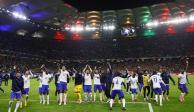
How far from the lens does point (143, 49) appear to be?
286ft

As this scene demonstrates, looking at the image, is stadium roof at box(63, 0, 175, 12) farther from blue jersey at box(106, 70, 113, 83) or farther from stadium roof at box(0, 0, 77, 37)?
blue jersey at box(106, 70, 113, 83)

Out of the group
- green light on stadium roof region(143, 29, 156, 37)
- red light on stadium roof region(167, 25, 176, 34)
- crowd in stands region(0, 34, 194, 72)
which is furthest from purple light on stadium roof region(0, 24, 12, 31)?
red light on stadium roof region(167, 25, 176, 34)

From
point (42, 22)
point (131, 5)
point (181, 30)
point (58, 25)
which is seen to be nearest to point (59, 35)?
point (58, 25)

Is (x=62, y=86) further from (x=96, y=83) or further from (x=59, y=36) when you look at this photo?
(x=59, y=36)

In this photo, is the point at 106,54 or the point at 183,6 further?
the point at 106,54

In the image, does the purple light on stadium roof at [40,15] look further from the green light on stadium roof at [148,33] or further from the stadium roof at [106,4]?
the green light on stadium roof at [148,33]

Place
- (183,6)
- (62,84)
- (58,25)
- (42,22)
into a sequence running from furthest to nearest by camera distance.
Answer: (58,25) < (42,22) < (183,6) < (62,84)

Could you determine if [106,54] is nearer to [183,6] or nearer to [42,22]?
[42,22]

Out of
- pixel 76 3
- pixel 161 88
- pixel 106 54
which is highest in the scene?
pixel 76 3

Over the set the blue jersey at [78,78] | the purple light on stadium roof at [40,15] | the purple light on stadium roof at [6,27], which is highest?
the purple light on stadium roof at [40,15]

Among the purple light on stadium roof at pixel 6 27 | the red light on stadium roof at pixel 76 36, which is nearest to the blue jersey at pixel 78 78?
the purple light on stadium roof at pixel 6 27

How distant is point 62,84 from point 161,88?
7.53 m

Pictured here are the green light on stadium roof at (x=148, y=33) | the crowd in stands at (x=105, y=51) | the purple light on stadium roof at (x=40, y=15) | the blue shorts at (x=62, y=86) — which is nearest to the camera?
the blue shorts at (x=62, y=86)

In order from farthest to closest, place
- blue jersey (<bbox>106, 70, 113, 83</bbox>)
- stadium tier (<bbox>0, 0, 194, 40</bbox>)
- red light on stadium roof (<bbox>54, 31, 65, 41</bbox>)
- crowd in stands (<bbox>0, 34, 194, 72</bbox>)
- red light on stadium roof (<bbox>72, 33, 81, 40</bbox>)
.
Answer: red light on stadium roof (<bbox>72, 33, 81, 40</bbox>) → red light on stadium roof (<bbox>54, 31, 65, 41</bbox>) → crowd in stands (<bbox>0, 34, 194, 72</bbox>) → stadium tier (<bbox>0, 0, 194, 40</bbox>) → blue jersey (<bbox>106, 70, 113, 83</bbox>)
